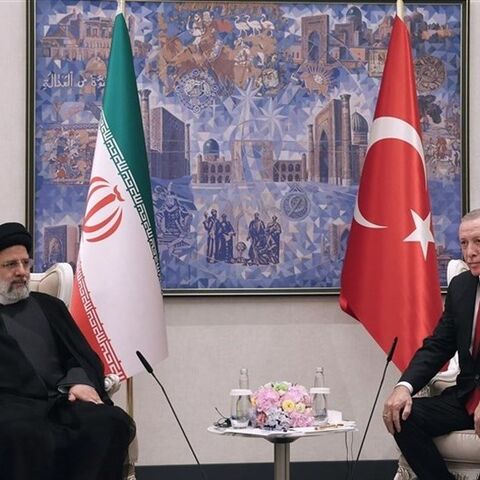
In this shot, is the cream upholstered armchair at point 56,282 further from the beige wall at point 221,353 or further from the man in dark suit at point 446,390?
the man in dark suit at point 446,390

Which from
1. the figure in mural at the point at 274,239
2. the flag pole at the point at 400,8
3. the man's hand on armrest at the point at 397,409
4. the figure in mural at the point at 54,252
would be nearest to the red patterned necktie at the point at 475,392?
the man's hand on armrest at the point at 397,409

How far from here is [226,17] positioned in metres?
5.84

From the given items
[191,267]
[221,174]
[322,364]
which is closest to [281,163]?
[221,174]

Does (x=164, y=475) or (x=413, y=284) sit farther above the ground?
(x=413, y=284)

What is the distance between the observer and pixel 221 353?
5859 millimetres

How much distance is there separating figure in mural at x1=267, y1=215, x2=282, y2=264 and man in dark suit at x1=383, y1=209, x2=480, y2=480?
1.28 metres

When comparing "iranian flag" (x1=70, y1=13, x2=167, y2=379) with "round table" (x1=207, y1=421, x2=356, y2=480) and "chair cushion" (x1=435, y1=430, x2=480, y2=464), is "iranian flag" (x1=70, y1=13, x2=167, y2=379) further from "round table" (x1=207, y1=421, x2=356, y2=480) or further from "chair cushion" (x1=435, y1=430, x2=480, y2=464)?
"chair cushion" (x1=435, y1=430, x2=480, y2=464)

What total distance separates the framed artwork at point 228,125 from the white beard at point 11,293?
95cm

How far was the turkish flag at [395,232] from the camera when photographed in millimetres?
5285

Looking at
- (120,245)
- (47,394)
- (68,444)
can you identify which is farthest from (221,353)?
(68,444)

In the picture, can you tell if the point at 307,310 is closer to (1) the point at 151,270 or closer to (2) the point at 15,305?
(1) the point at 151,270

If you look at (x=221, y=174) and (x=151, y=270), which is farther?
(x=221, y=174)

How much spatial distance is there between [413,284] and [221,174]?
4.17 ft

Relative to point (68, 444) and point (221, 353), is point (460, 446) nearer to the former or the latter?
point (68, 444)
